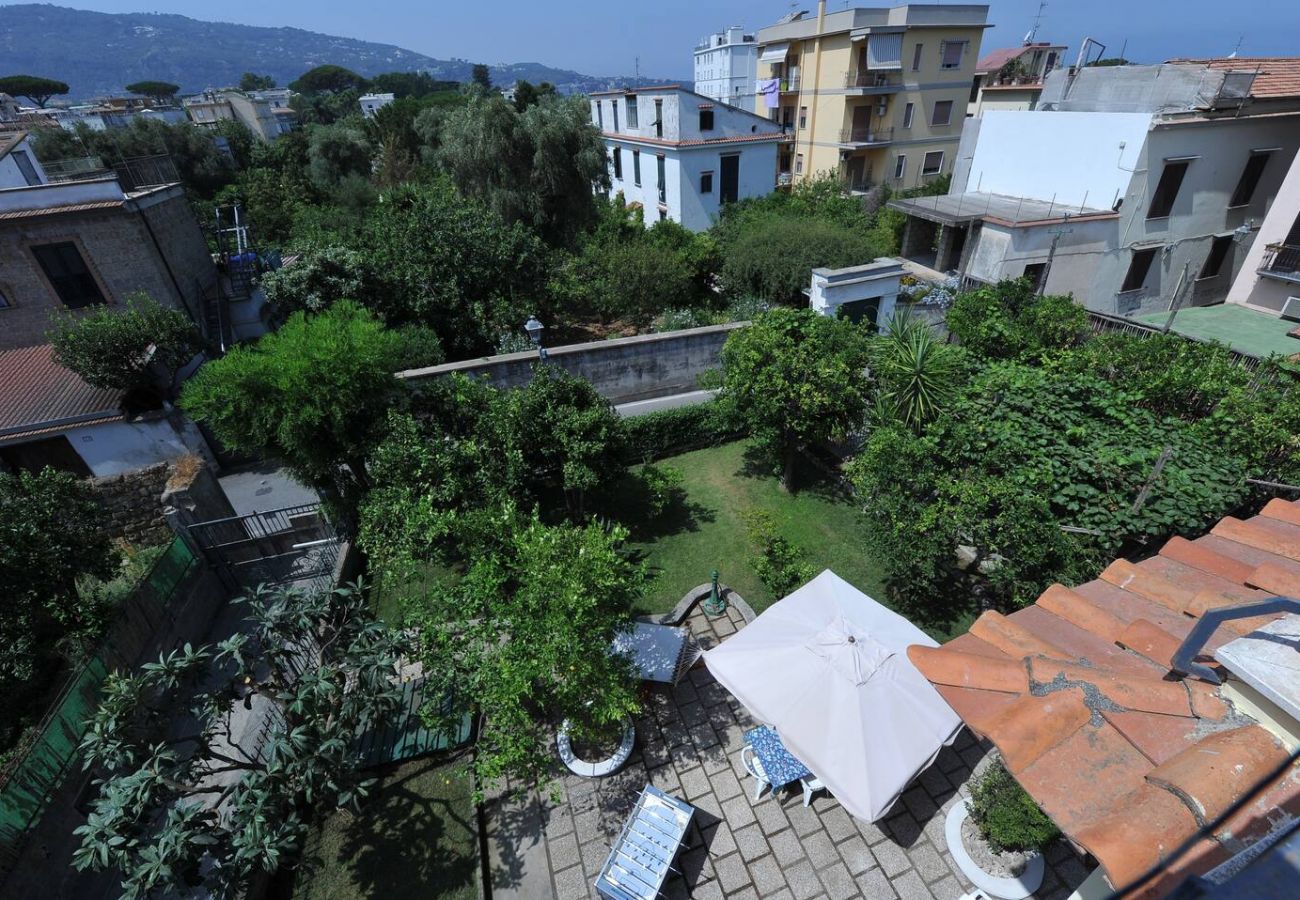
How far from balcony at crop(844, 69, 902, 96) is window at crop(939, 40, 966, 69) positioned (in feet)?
10.6

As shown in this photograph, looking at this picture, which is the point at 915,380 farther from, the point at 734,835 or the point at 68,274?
the point at 68,274

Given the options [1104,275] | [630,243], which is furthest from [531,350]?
[1104,275]

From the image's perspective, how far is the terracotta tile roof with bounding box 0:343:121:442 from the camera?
13.6m

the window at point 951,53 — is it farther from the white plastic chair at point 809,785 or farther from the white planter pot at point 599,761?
the white planter pot at point 599,761

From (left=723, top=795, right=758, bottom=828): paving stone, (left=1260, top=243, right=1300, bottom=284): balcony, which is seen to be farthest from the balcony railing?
(left=723, top=795, right=758, bottom=828): paving stone

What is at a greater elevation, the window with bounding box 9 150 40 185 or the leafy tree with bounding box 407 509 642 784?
the window with bounding box 9 150 40 185

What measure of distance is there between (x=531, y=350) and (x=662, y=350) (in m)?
3.70

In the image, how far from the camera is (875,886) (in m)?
6.55

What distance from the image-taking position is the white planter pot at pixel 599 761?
7.69 metres

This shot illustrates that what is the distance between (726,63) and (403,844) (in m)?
97.4

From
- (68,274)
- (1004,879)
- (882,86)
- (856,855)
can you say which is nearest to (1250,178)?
(882,86)

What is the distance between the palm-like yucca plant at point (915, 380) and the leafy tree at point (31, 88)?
13500 cm

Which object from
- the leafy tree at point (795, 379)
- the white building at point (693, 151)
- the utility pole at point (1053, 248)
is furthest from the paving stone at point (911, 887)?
the white building at point (693, 151)

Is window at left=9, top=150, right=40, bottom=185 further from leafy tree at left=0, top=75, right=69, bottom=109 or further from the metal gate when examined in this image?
leafy tree at left=0, top=75, right=69, bottom=109
